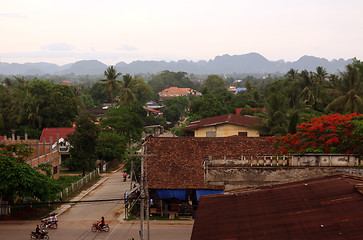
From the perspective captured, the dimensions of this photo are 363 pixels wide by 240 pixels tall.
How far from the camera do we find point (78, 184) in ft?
111

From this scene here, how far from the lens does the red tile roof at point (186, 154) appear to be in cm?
2455

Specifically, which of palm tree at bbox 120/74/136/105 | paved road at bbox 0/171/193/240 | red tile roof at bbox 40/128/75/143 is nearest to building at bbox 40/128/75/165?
red tile roof at bbox 40/128/75/143

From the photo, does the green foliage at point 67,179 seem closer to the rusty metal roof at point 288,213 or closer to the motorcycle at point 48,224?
the motorcycle at point 48,224

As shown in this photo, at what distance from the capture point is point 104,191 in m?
32.8

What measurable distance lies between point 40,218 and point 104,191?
7.70 m

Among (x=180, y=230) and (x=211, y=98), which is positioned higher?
(x=211, y=98)

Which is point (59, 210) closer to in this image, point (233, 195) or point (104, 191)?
point (104, 191)

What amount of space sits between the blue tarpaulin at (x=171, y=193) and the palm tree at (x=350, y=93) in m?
21.5

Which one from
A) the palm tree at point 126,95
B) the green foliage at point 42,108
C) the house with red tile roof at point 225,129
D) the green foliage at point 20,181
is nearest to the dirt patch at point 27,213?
the green foliage at point 20,181

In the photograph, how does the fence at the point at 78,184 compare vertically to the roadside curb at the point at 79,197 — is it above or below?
above

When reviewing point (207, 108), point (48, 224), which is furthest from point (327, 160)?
point (207, 108)

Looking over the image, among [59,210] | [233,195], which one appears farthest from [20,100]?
[233,195]

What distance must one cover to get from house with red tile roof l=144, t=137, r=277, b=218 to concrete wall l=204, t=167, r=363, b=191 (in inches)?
30.6

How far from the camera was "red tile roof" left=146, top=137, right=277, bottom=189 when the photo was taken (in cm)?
2455
